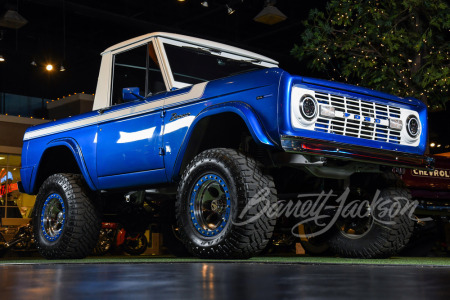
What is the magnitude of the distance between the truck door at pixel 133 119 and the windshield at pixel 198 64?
19cm

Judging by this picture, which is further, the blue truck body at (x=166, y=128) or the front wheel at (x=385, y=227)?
the front wheel at (x=385, y=227)

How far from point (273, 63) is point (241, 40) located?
14.9 m

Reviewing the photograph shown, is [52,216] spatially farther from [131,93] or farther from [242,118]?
[242,118]

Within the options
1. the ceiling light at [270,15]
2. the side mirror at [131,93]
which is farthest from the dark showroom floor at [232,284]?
the ceiling light at [270,15]

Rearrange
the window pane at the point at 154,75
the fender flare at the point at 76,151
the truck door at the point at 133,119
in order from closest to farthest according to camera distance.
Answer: the truck door at the point at 133,119, the window pane at the point at 154,75, the fender flare at the point at 76,151

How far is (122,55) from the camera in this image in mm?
6938

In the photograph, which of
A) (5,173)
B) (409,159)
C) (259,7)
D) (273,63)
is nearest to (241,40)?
(259,7)

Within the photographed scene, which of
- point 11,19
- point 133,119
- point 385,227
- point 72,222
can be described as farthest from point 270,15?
point 385,227

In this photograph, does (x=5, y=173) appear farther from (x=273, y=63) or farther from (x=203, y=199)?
(x=203, y=199)

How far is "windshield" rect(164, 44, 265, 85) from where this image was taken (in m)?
6.43

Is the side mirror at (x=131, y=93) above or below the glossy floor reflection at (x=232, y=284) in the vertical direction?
above

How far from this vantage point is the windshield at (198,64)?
643cm

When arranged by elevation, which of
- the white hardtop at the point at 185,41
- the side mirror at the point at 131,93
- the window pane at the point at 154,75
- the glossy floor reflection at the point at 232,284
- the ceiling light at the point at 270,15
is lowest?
the glossy floor reflection at the point at 232,284

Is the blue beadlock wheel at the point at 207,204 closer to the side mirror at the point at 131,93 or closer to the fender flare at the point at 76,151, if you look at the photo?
the side mirror at the point at 131,93
